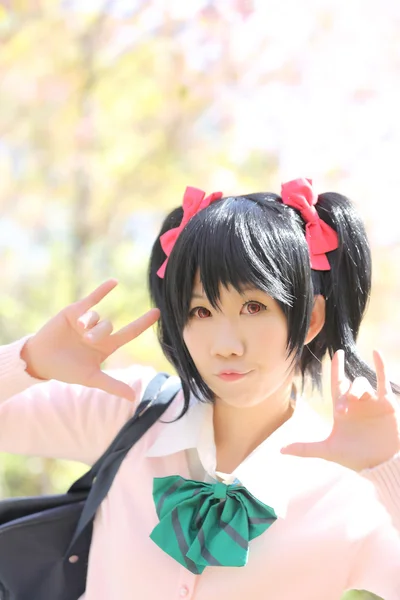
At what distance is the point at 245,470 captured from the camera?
3.50 ft

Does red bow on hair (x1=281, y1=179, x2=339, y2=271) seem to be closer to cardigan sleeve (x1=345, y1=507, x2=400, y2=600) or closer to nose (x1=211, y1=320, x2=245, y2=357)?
nose (x1=211, y1=320, x2=245, y2=357)

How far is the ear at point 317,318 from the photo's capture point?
1110 mm

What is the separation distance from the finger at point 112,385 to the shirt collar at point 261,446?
0.38 ft

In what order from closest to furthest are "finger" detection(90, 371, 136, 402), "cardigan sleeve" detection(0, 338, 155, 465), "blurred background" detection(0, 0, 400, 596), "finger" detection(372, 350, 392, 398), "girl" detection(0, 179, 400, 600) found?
"finger" detection(372, 350, 392, 398) < "girl" detection(0, 179, 400, 600) < "finger" detection(90, 371, 136, 402) < "cardigan sleeve" detection(0, 338, 155, 465) < "blurred background" detection(0, 0, 400, 596)

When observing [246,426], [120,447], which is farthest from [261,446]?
[120,447]

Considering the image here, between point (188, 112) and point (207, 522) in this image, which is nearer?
point (207, 522)

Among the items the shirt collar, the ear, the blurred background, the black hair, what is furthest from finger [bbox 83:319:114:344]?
the blurred background

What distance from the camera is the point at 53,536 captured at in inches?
46.4

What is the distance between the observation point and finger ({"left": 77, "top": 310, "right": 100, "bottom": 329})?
113 centimetres

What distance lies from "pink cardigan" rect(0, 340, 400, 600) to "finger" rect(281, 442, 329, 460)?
7cm

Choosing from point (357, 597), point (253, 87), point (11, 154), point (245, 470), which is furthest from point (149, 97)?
point (357, 597)

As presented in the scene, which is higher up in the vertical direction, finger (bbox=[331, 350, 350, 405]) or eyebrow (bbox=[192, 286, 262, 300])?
eyebrow (bbox=[192, 286, 262, 300])

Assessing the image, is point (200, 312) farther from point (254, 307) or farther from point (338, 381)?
point (338, 381)

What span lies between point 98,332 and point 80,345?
0.05 m
